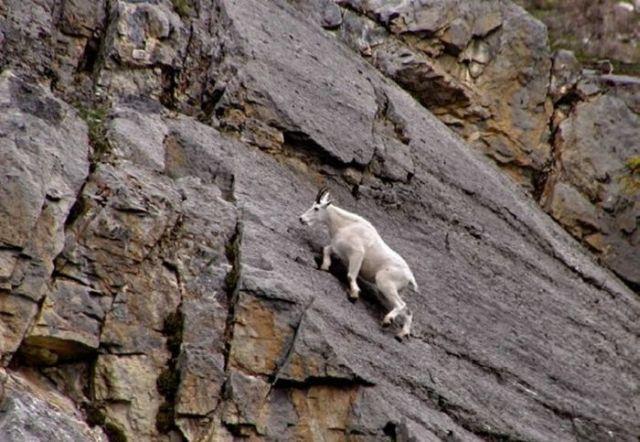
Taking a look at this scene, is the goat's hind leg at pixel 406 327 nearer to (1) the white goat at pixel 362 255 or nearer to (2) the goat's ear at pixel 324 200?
(1) the white goat at pixel 362 255

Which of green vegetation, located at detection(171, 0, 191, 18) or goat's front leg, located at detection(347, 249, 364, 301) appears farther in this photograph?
green vegetation, located at detection(171, 0, 191, 18)

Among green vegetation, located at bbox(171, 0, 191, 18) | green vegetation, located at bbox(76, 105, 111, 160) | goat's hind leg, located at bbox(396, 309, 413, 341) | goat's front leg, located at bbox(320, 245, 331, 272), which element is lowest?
goat's hind leg, located at bbox(396, 309, 413, 341)

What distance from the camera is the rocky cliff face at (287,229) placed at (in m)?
14.9

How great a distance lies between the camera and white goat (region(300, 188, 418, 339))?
17.5m

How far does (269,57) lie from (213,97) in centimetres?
187

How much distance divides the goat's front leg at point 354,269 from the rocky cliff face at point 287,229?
204mm

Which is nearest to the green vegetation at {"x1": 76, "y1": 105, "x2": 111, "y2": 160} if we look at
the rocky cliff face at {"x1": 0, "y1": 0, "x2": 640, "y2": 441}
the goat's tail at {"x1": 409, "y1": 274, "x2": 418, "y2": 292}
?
the rocky cliff face at {"x1": 0, "y1": 0, "x2": 640, "y2": 441}

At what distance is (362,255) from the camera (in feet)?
57.6

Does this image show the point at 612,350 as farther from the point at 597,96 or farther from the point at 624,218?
the point at 597,96

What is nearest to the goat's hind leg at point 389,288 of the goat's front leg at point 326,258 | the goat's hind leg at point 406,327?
the goat's hind leg at point 406,327

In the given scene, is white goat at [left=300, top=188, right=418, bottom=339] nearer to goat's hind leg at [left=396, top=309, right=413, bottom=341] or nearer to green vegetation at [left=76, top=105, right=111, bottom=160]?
goat's hind leg at [left=396, top=309, right=413, bottom=341]

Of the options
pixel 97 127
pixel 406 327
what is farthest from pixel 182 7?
pixel 406 327

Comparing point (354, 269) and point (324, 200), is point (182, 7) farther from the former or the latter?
point (354, 269)

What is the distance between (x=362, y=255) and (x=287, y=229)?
129 cm
